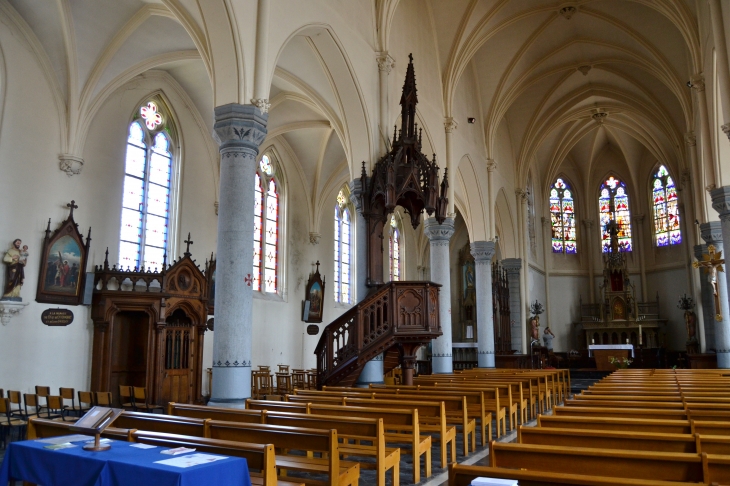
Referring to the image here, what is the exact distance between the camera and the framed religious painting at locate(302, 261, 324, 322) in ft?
74.6

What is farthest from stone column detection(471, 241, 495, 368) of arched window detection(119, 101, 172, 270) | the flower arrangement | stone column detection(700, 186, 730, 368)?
arched window detection(119, 101, 172, 270)

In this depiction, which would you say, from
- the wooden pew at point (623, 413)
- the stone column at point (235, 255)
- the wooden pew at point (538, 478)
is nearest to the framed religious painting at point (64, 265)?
the stone column at point (235, 255)

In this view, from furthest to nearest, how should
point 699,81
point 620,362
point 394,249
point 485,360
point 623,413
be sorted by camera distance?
point 394,249 → point 620,362 → point 485,360 → point 699,81 → point 623,413

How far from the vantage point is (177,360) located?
597 inches

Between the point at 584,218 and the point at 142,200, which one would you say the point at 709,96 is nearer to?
the point at 142,200

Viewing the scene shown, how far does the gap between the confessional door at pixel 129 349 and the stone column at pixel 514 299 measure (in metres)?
18.3

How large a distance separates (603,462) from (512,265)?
1023 inches

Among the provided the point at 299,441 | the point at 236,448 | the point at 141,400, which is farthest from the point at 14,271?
the point at 236,448

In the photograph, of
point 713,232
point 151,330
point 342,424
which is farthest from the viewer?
point 713,232

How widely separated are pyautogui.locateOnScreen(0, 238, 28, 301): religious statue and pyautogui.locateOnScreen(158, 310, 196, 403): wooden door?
11.4ft

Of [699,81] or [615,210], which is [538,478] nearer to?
[699,81]

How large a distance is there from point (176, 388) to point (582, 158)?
1202 inches

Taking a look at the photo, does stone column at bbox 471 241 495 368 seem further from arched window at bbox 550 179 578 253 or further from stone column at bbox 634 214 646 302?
stone column at bbox 634 214 646 302

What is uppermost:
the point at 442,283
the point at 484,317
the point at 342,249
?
the point at 342,249
